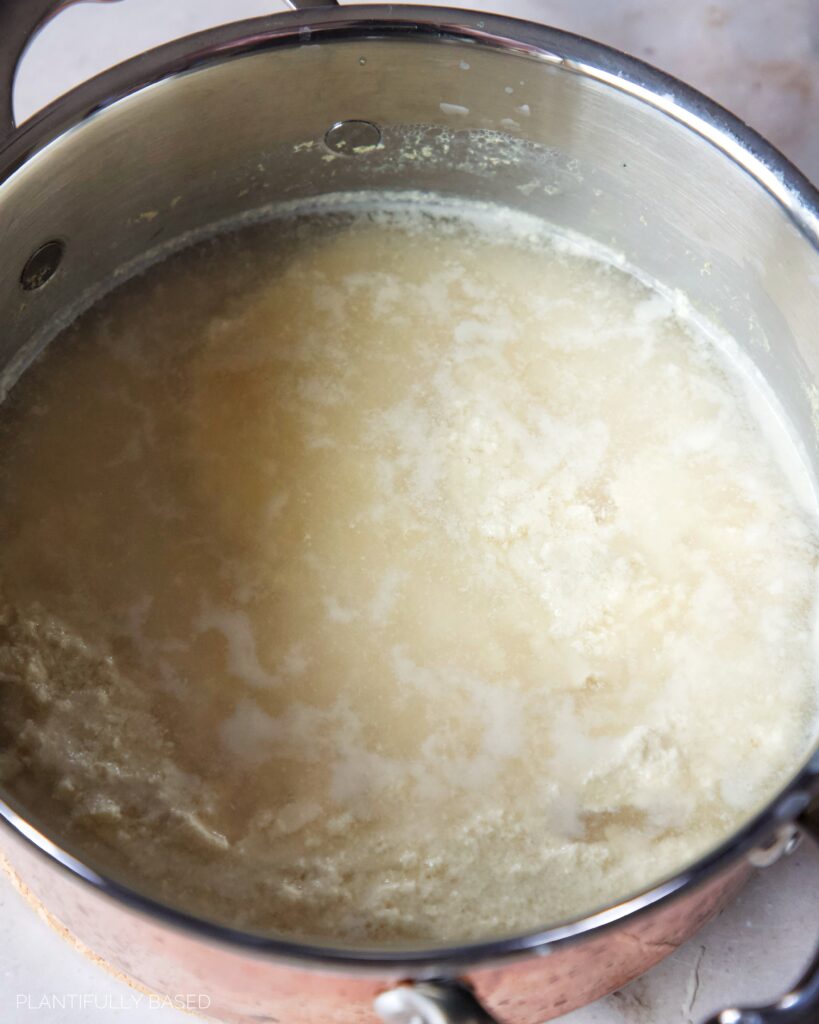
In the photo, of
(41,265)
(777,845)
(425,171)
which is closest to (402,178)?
(425,171)

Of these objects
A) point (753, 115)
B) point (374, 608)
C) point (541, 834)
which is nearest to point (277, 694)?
point (374, 608)

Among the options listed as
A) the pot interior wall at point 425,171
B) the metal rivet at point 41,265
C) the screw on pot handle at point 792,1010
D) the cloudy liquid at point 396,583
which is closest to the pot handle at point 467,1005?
the screw on pot handle at point 792,1010

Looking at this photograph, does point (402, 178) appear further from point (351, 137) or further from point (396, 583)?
point (396, 583)

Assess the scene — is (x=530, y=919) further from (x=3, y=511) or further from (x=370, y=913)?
(x=3, y=511)

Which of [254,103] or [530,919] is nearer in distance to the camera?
[530,919]

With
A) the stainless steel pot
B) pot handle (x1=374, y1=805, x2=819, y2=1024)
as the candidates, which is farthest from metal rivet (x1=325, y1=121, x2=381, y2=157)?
pot handle (x1=374, y1=805, x2=819, y2=1024)

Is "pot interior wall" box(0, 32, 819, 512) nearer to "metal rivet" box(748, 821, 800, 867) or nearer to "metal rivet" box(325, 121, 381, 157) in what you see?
"metal rivet" box(325, 121, 381, 157)
